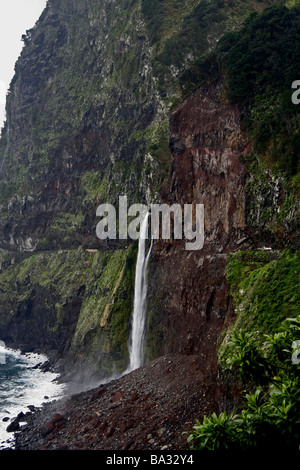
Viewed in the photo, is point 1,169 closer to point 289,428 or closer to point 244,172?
point 244,172

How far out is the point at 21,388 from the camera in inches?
1960

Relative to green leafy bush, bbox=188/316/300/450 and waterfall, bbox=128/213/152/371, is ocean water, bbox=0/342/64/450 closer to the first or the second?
waterfall, bbox=128/213/152/371

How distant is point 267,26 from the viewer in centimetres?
3347

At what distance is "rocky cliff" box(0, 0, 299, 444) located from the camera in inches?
1158

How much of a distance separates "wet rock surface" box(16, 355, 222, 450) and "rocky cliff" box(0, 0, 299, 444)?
5.79 feet

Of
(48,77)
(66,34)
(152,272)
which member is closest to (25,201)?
(48,77)

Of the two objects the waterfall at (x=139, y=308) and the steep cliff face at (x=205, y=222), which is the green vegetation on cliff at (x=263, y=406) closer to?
the steep cliff face at (x=205, y=222)

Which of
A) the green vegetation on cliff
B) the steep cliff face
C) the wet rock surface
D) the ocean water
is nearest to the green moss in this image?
the steep cliff face

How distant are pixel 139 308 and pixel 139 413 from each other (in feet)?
59.3

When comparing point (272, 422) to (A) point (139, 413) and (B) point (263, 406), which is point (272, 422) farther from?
(A) point (139, 413)

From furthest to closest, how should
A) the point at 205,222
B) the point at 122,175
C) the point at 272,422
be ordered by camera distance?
the point at 122,175, the point at 205,222, the point at 272,422

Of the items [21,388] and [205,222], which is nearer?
[205,222]

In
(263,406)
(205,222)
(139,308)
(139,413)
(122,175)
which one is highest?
(122,175)

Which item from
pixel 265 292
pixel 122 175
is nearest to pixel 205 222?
pixel 265 292
